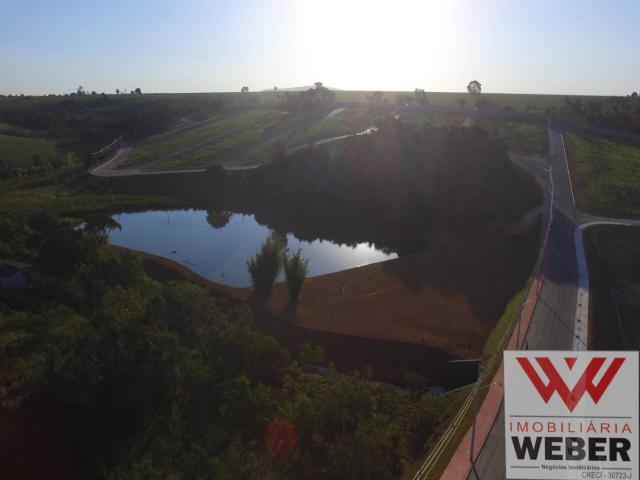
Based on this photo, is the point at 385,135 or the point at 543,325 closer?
the point at 543,325

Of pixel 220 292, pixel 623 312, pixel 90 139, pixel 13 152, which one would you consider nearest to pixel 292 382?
pixel 220 292

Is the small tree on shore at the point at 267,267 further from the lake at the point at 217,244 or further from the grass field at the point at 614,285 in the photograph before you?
the grass field at the point at 614,285

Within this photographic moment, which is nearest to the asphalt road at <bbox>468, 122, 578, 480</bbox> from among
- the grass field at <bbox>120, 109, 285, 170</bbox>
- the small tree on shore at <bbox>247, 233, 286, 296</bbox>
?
the small tree on shore at <bbox>247, 233, 286, 296</bbox>

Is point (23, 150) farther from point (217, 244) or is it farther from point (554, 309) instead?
point (554, 309)

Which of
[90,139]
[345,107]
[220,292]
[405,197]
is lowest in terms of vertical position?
[220,292]

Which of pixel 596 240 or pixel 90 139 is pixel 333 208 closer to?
pixel 596 240

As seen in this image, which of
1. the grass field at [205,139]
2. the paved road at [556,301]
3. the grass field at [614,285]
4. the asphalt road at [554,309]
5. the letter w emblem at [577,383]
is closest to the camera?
the letter w emblem at [577,383]

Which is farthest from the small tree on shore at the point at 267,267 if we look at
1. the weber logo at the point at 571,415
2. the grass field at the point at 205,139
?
the grass field at the point at 205,139
